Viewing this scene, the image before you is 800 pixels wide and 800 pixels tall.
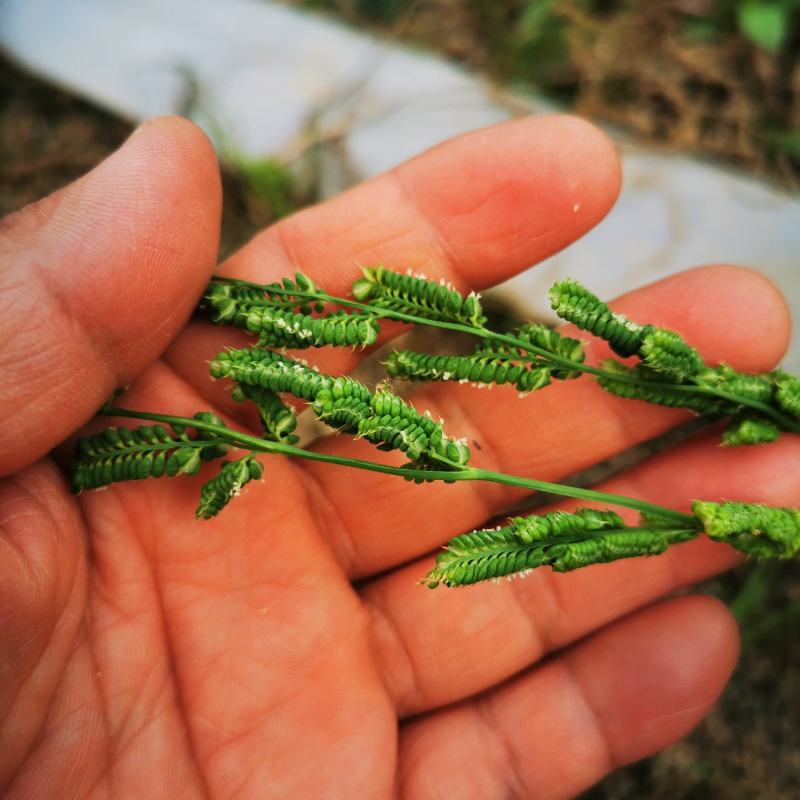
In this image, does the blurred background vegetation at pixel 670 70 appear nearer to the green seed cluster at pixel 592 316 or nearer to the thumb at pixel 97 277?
the green seed cluster at pixel 592 316

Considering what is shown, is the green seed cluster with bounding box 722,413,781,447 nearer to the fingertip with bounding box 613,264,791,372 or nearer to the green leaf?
the fingertip with bounding box 613,264,791,372

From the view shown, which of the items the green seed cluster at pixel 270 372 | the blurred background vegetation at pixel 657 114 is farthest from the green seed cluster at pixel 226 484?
the blurred background vegetation at pixel 657 114

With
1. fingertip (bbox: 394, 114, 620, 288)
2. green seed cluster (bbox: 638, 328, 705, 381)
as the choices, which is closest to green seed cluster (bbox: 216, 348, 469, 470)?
green seed cluster (bbox: 638, 328, 705, 381)

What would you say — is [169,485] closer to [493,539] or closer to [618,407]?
[493,539]

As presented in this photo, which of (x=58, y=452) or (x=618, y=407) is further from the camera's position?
(x=618, y=407)

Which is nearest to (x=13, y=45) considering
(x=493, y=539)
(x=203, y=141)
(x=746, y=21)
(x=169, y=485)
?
(x=203, y=141)

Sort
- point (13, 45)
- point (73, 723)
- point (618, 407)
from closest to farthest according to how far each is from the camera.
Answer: point (73, 723)
point (618, 407)
point (13, 45)

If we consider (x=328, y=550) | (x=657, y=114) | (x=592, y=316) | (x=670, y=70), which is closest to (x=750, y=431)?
(x=592, y=316)

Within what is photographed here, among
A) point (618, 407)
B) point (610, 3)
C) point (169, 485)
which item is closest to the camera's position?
point (169, 485)
